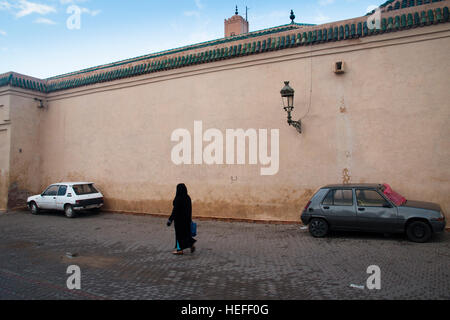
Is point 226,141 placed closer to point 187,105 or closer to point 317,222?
point 187,105

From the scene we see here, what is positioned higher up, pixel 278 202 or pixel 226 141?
pixel 226 141

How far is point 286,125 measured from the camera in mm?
10664

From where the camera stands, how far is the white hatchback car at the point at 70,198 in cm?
1288

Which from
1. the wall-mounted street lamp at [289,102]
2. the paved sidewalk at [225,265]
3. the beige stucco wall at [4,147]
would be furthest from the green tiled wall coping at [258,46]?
the paved sidewalk at [225,265]

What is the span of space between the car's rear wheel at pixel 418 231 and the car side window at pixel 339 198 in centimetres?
142

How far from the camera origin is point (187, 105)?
Result: 12.4 meters

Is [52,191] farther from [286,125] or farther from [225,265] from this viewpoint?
[225,265]

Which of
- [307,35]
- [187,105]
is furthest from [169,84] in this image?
[307,35]

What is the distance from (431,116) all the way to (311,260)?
18.7 ft

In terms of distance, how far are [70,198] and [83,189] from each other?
2.37 feet

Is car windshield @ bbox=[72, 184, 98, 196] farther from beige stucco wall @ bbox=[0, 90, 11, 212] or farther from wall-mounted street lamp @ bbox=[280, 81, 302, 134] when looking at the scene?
wall-mounted street lamp @ bbox=[280, 81, 302, 134]

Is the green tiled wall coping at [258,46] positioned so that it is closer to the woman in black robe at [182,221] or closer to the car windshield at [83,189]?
the car windshield at [83,189]

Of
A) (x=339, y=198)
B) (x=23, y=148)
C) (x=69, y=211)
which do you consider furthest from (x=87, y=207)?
(x=339, y=198)

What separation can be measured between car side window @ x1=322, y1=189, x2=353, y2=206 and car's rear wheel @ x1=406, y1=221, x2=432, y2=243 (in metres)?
1.42
